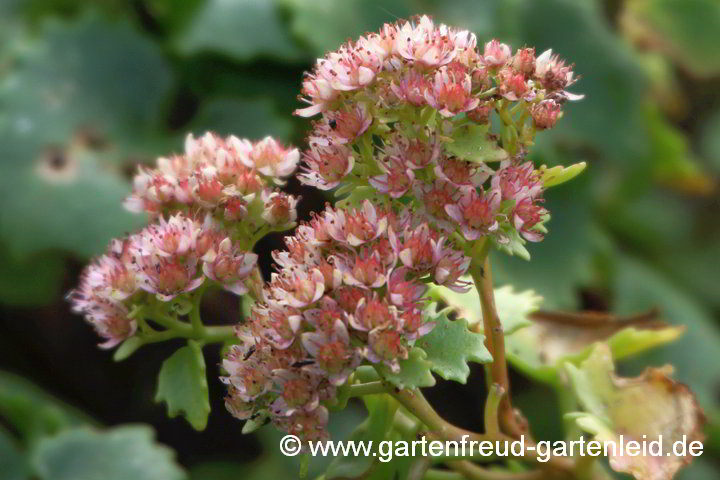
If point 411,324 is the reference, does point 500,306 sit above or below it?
above

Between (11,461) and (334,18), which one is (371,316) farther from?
(334,18)

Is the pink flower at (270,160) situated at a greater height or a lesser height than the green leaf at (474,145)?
greater

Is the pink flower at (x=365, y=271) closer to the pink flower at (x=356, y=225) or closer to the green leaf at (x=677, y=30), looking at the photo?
the pink flower at (x=356, y=225)

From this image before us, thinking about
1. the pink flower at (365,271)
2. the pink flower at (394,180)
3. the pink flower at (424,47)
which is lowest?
the pink flower at (365,271)

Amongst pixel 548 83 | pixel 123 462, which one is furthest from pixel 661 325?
pixel 123 462

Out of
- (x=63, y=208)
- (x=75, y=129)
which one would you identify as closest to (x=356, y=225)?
(x=63, y=208)

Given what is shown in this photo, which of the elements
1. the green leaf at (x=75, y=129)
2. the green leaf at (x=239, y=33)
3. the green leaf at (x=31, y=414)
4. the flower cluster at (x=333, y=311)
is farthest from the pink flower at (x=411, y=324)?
the green leaf at (x=239, y=33)

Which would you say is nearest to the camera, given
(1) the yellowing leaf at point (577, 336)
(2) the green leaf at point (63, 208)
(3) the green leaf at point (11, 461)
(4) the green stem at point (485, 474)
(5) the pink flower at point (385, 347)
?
(5) the pink flower at point (385, 347)
